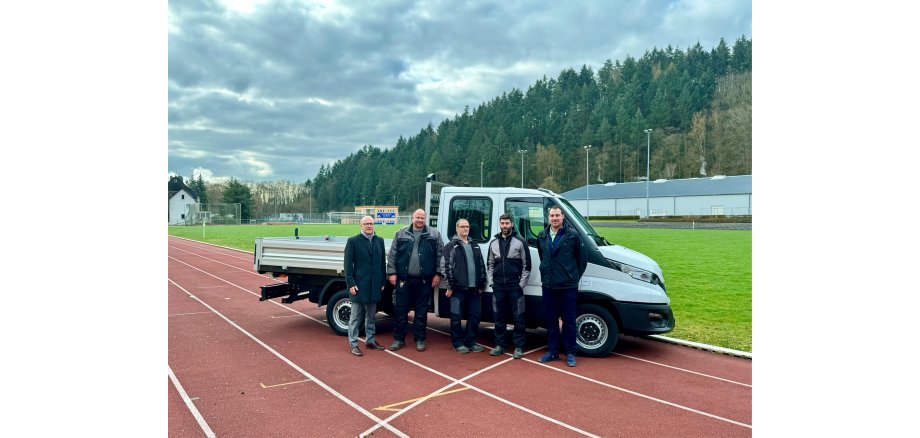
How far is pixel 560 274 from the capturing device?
20.3 feet

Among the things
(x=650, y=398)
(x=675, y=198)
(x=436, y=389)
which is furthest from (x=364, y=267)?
(x=675, y=198)

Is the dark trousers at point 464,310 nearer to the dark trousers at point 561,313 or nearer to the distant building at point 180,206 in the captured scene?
the dark trousers at point 561,313

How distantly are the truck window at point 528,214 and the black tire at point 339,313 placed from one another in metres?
2.96

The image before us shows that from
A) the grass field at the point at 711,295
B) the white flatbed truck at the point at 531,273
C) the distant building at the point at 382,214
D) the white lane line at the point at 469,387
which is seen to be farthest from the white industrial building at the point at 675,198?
the white lane line at the point at 469,387

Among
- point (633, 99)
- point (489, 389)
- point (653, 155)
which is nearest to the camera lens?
point (489, 389)

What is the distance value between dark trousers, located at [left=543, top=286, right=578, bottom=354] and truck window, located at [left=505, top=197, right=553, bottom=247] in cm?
86

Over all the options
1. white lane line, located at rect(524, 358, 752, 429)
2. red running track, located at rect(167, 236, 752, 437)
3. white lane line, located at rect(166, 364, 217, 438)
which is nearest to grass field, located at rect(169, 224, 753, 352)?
red running track, located at rect(167, 236, 752, 437)

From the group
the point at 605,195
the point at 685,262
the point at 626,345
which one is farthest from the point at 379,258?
the point at 605,195

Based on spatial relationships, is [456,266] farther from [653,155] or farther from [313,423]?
[653,155]

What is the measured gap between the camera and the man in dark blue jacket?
620 cm

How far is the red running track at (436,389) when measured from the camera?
4406mm

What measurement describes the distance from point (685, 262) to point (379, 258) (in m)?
14.7

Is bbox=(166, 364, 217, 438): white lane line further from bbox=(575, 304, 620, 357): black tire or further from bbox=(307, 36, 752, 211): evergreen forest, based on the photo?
bbox=(307, 36, 752, 211): evergreen forest

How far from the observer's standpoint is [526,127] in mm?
89062
